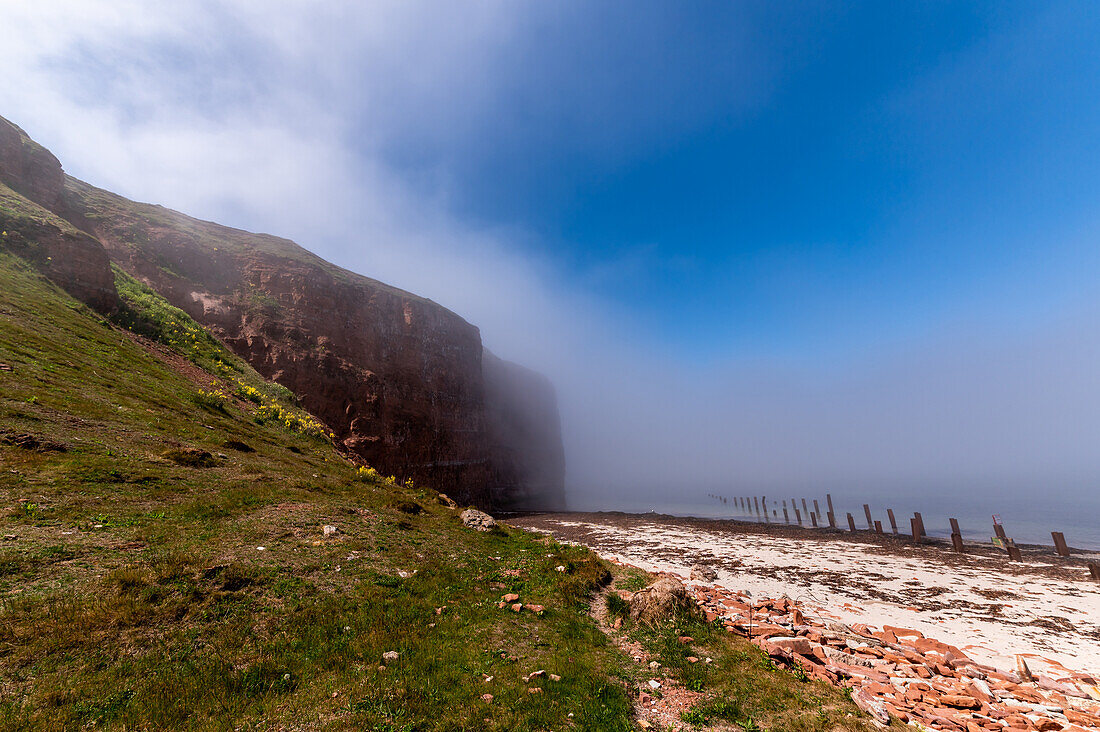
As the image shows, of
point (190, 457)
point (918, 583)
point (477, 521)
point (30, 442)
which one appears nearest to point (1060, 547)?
point (918, 583)

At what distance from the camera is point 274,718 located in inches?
241

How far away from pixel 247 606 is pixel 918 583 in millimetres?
34224

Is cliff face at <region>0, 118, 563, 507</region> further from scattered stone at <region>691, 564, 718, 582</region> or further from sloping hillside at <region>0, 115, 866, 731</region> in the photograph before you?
scattered stone at <region>691, 564, 718, 582</region>

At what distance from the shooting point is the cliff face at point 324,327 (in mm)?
45469

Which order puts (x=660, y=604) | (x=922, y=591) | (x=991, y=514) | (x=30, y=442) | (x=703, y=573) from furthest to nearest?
(x=991, y=514)
(x=703, y=573)
(x=922, y=591)
(x=660, y=604)
(x=30, y=442)

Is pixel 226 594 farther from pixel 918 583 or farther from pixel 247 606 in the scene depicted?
pixel 918 583

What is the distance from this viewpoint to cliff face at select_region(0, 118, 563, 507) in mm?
45469

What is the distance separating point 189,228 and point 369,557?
218 ft

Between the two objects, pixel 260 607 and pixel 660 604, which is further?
pixel 660 604

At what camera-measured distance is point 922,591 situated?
22.2 m

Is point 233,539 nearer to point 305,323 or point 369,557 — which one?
point 369,557

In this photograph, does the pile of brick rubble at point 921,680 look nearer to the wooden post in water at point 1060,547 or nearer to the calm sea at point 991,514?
the wooden post in water at point 1060,547

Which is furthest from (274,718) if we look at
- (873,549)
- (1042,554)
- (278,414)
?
(1042,554)

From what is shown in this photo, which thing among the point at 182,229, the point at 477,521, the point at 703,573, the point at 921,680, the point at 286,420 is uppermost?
the point at 182,229
